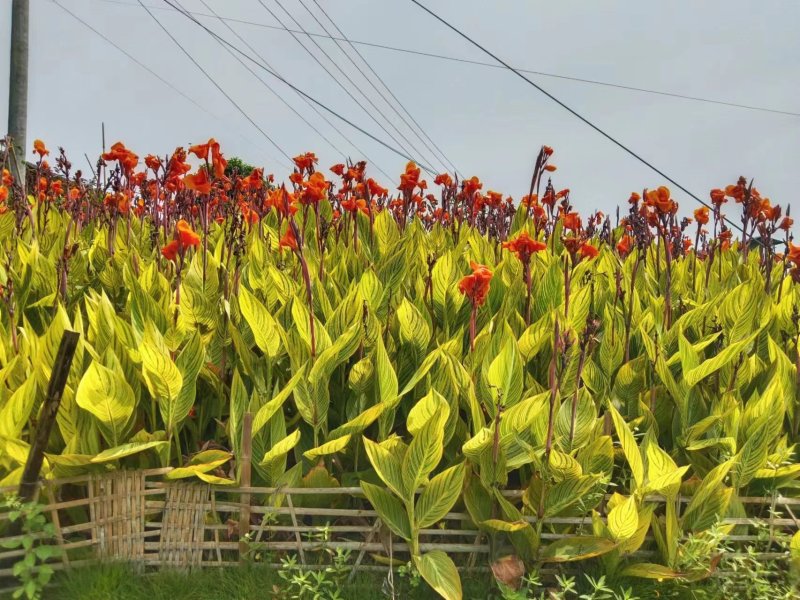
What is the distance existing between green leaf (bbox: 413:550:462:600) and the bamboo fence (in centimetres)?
7

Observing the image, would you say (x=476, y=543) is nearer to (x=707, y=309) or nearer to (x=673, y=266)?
(x=707, y=309)

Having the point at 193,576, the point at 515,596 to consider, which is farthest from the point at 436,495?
the point at 193,576

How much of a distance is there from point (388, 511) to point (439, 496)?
15 cm

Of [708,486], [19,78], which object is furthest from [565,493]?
[19,78]

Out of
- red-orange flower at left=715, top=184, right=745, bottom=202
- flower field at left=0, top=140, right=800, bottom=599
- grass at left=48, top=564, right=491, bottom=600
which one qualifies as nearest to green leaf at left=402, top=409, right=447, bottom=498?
flower field at left=0, top=140, right=800, bottom=599

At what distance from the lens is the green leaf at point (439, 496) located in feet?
5.68

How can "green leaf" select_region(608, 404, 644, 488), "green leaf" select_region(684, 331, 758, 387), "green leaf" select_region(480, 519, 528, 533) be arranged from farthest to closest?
"green leaf" select_region(684, 331, 758, 387) → "green leaf" select_region(608, 404, 644, 488) → "green leaf" select_region(480, 519, 528, 533)

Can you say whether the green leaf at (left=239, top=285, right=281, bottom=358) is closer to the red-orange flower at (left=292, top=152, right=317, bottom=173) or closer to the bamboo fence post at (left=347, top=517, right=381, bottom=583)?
the bamboo fence post at (left=347, top=517, right=381, bottom=583)

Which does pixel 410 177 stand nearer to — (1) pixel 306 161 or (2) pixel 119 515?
(1) pixel 306 161

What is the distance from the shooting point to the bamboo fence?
1.80 m

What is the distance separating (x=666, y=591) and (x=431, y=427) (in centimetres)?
82

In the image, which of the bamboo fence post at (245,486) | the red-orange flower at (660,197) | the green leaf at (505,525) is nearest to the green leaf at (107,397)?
the bamboo fence post at (245,486)

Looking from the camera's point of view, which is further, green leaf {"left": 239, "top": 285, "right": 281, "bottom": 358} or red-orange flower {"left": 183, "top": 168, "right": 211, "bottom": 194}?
red-orange flower {"left": 183, "top": 168, "right": 211, "bottom": 194}

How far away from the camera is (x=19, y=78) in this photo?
25.4 ft
